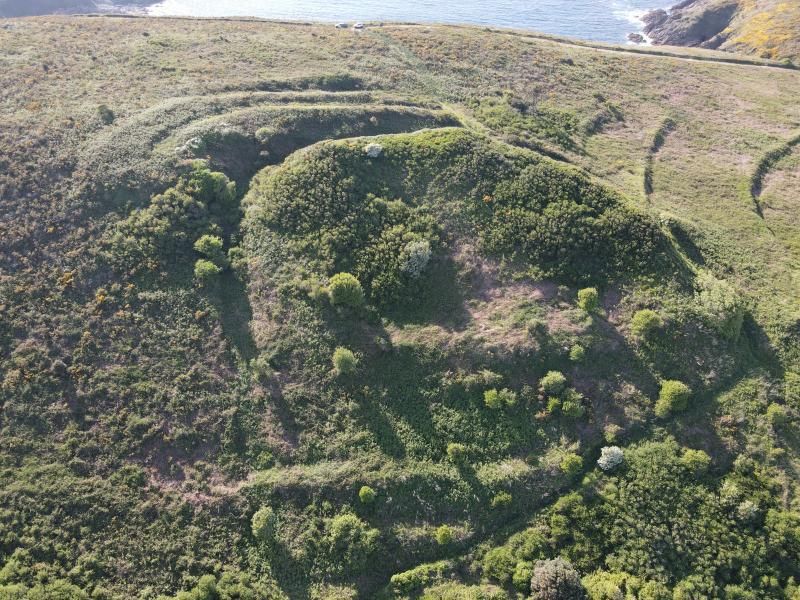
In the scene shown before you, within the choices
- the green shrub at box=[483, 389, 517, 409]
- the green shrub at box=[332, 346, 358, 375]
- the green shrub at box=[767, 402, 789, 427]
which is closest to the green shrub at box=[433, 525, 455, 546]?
the green shrub at box=[483, 389, 517, 409]

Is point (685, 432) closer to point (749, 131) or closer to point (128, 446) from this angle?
point (128, 446)

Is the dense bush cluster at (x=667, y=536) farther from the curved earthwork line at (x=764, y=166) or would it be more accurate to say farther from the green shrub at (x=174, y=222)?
the green shrub at (x=174, y=222)

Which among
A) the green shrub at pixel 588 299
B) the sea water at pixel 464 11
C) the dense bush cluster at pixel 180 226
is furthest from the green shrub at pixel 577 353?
the sea water at pixel 464 11

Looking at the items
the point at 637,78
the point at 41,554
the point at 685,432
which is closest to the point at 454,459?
the point at 685,432

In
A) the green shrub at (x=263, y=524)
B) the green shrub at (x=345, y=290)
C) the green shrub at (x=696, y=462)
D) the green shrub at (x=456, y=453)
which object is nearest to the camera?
the green shrub at (x=263, y=524)

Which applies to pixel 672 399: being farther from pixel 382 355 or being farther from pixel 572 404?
pixel 382 355

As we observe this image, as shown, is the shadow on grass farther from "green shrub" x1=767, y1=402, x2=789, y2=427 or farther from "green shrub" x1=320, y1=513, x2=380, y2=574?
"green shrub" x1=767, y1=402, x2=789, y2=427
